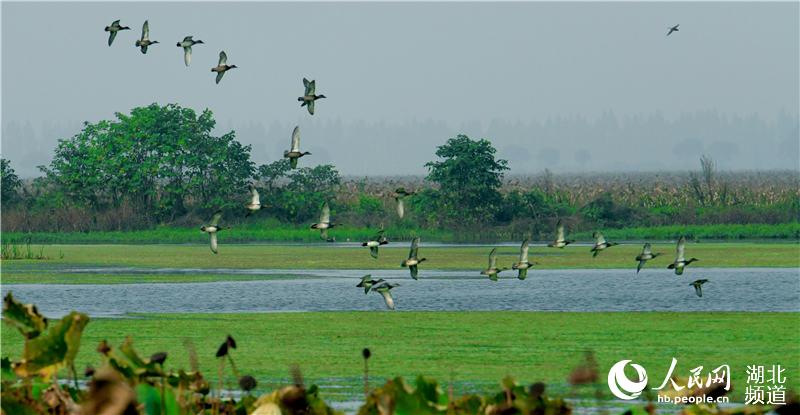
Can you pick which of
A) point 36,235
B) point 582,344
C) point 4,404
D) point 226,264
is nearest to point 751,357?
point 582,344

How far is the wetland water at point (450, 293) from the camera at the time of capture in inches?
770

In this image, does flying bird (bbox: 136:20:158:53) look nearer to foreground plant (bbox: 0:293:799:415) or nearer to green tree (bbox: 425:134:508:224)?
foreground plant (bbox: 0:293:799:415)

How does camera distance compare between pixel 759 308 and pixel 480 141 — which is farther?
pixel 480 141

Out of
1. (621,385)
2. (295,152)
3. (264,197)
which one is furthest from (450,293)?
(264,197)

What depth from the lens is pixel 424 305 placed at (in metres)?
19.7

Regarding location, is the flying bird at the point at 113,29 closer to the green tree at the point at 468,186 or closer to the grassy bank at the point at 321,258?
the grassy bank at the point at 321,258

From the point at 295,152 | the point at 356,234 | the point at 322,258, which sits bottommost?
the point at 322,258

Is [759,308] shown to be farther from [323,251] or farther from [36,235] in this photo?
[36,235]

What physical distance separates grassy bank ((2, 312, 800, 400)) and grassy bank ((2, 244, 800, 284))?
953 cm

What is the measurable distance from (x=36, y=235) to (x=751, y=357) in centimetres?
3601

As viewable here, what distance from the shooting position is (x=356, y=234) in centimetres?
4375

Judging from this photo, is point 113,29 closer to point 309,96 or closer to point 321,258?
point 309,96

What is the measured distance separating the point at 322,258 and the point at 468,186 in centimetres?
1225

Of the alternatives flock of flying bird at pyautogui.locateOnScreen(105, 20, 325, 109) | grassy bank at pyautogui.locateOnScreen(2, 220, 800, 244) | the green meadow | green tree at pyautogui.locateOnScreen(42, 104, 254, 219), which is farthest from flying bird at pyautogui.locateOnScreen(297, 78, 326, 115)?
green tree at pyautogui.locateOnScreen(42, 104, 254, 219)
